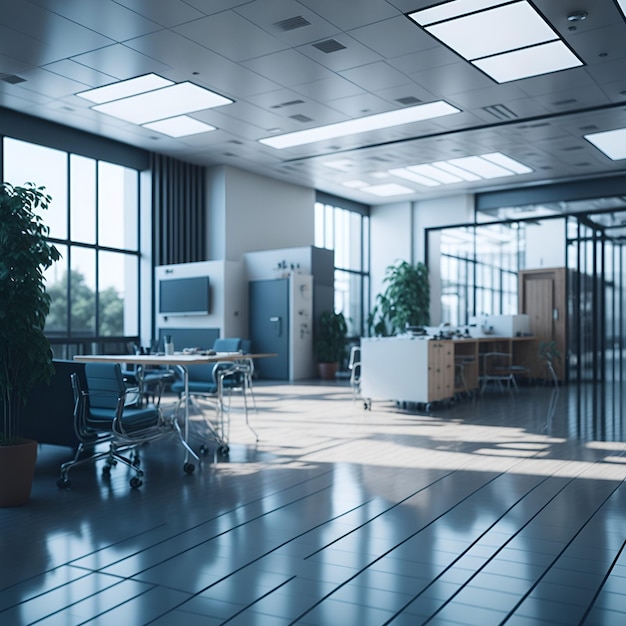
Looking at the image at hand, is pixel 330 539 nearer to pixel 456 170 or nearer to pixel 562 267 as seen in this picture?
pixel 562 267

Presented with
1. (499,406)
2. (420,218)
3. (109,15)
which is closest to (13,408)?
(109,15)

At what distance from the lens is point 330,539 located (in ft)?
10.8

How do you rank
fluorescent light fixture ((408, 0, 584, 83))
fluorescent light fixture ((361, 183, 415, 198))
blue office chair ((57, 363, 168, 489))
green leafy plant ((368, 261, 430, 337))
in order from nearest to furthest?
blue office chair ((57, 363, 168, 489)) < fluorescent light fixture ((408, 0, 584, 83)) < fluorescent light fixture ((361, 183, 415, 198)) < green leafy plant ((368, 261, 430, 337))

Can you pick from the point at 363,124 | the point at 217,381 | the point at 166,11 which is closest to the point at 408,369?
the point at 217,381

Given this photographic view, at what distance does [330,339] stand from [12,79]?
24.1 ft

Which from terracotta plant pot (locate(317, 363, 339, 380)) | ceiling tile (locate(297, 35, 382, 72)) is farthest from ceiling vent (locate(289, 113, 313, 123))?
terracotta plant pot (locate(317, 363, 339, 380))

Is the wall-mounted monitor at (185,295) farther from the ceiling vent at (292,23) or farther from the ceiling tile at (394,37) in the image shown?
the ceiling vent at (292,23)

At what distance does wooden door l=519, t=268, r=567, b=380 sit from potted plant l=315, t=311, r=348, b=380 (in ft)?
11.7

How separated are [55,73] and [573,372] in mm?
10413

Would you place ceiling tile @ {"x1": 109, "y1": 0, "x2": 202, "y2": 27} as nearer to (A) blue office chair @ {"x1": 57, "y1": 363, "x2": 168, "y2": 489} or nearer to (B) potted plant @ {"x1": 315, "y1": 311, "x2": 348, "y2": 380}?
(A) blue office chair @ {"x1": 57, "y1": 363, "x2": 168, "y2": 489}

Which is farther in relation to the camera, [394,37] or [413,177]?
[413,177]

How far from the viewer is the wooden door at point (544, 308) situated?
502 inches

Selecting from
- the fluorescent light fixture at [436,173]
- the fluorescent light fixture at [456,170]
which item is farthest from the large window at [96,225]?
the fluorescent light fixture at [456,170]

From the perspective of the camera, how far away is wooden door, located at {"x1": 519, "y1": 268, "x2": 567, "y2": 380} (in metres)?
12.7
